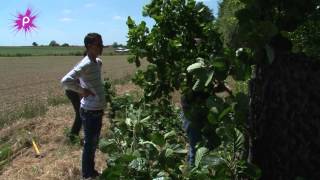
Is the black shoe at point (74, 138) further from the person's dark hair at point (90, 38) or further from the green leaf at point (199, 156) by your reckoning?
the green leaf at point (199, 156)

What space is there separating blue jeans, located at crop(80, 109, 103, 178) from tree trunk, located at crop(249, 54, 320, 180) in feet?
11.3

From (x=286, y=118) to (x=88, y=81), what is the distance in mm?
3641

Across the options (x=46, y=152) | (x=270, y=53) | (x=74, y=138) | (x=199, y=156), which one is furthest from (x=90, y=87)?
(x=270, y=53)

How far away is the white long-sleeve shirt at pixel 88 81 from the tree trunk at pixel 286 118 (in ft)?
11.2

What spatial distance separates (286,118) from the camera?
91.4 inches

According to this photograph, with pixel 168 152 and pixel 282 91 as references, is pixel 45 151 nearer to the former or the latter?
pixel 168 152

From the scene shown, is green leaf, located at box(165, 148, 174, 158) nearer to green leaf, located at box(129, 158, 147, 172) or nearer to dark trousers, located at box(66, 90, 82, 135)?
green leaf, located at box(129, 158, 147, 172)

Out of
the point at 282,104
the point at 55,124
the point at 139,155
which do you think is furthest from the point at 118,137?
the point at 55,124

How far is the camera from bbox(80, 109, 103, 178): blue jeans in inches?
226

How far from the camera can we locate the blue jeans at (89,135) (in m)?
5.74

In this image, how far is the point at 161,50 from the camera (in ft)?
11.0

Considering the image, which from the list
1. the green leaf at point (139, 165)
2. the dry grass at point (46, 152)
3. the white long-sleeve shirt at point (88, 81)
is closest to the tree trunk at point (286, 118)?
the green leaf at point (139, 165)

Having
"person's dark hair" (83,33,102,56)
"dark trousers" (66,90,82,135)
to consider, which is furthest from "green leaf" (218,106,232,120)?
"dark trousers" (66,90,82,135)

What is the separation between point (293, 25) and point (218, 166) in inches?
28.5
